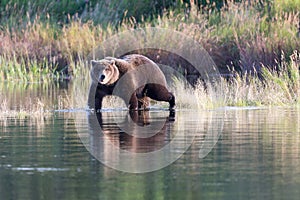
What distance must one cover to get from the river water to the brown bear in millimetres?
1197

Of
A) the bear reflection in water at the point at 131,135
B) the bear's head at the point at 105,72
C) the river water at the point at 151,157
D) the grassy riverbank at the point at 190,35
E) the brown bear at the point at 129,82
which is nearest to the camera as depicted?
the river water at the point at 151,157

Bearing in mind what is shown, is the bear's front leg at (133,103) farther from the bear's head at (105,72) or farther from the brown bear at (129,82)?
the bear's head at (105,72)

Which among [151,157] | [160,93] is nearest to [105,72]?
[160,93]

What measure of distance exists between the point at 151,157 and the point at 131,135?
2246 millimetres

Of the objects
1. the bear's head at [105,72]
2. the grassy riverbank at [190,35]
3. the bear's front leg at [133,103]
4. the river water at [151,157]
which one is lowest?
the river water at [151,157]

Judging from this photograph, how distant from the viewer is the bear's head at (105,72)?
16.1 meters

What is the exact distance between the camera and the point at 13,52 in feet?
90.9

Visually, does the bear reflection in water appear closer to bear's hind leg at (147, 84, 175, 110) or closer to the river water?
the river water

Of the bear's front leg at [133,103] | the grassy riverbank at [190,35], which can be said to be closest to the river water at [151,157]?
the bear's front leg at [133,103]

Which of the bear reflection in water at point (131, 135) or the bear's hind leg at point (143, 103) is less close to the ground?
the bear's hind leg at point (143, 103)

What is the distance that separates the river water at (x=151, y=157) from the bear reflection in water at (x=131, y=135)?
1 centimetres

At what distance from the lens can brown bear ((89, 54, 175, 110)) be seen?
16.4 meters

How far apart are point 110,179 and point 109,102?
9041mm

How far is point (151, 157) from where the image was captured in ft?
33.5
